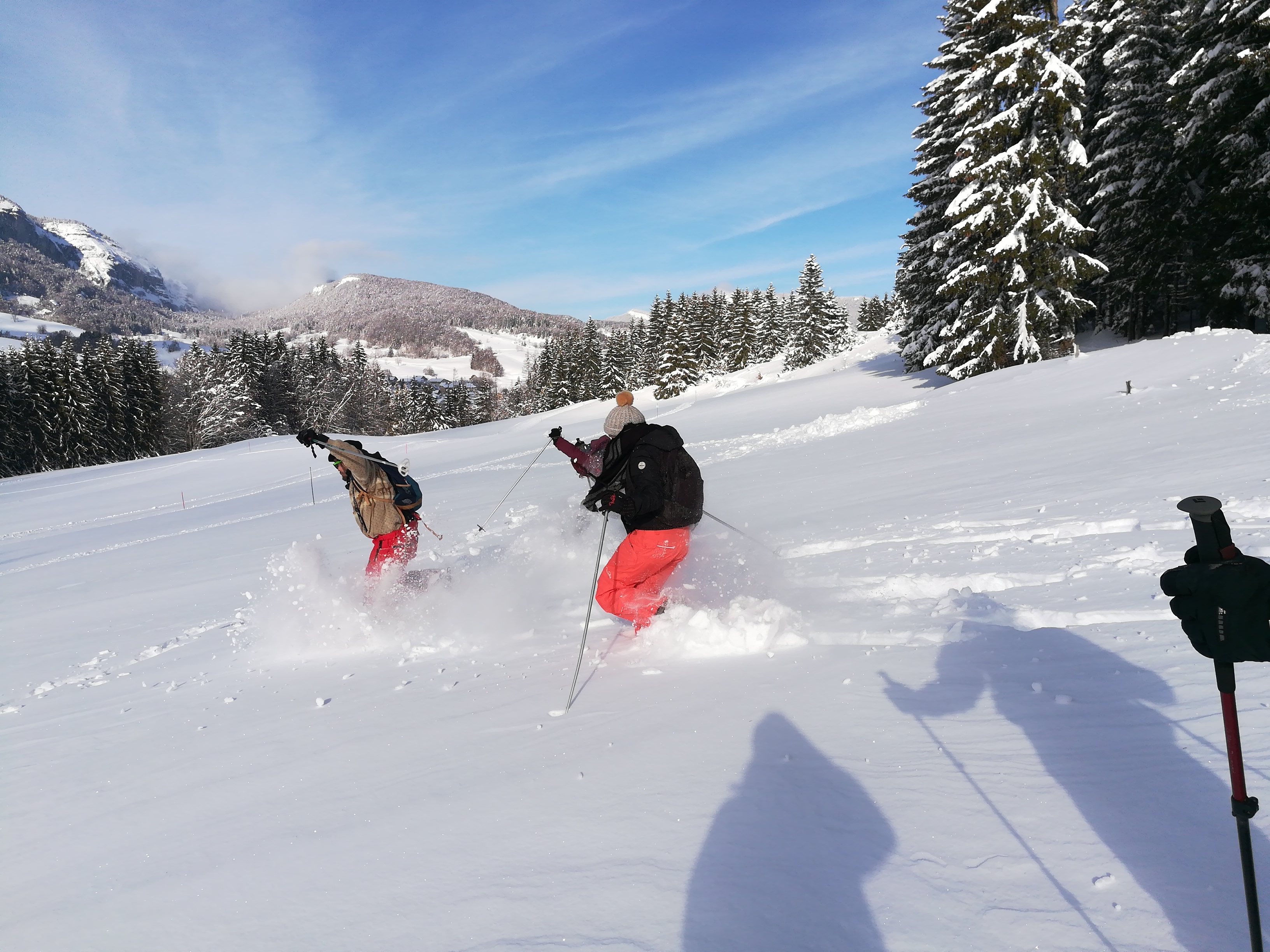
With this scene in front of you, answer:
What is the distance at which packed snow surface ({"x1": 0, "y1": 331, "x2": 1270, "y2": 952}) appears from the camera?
87.9 inches

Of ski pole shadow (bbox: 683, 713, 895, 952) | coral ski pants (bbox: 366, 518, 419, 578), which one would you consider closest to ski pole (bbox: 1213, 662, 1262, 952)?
ski pole shadow (bbox: 683, 713, 895, 952)

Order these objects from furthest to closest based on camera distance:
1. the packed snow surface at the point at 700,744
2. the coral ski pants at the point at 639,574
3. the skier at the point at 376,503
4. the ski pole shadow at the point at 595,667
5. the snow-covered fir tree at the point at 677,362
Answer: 1. the snow-covered fir tree at the point at 677,362
2. the skier at the point at 376,503
3. the coral ski pants at the point at 639,574
4. the ski pole shadow at the point at 595,667
5. the packed snow surface at the point at 700,744

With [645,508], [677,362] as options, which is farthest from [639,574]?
[677,362]

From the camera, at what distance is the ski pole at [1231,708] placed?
155 cm

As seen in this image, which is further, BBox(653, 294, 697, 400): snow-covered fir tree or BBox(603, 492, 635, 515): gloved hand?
BBox(653, 294, 697, 400): snow-covered fir tree

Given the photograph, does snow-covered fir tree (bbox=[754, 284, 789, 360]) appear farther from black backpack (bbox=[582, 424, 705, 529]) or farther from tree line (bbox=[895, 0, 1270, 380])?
black backpack (bbox=[582, 424, 705, 529])

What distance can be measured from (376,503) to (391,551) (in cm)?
53

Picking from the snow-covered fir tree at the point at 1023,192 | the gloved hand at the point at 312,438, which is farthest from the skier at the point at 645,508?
the snow-covered fir tree at the point at 1023,192

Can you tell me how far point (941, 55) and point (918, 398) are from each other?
45.7 feet

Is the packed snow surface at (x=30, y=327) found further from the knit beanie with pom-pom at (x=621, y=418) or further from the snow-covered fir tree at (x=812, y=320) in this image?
the knit beanie with pom-pom at (x=621, y=418)

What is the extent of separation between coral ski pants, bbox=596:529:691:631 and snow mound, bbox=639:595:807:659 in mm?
162

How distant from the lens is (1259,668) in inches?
119

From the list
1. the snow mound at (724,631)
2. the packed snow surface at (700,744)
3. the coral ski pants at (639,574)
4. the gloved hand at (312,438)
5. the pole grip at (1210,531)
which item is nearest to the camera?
the pole grip at (1210,531)

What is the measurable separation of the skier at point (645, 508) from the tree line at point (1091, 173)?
60.0 feet
